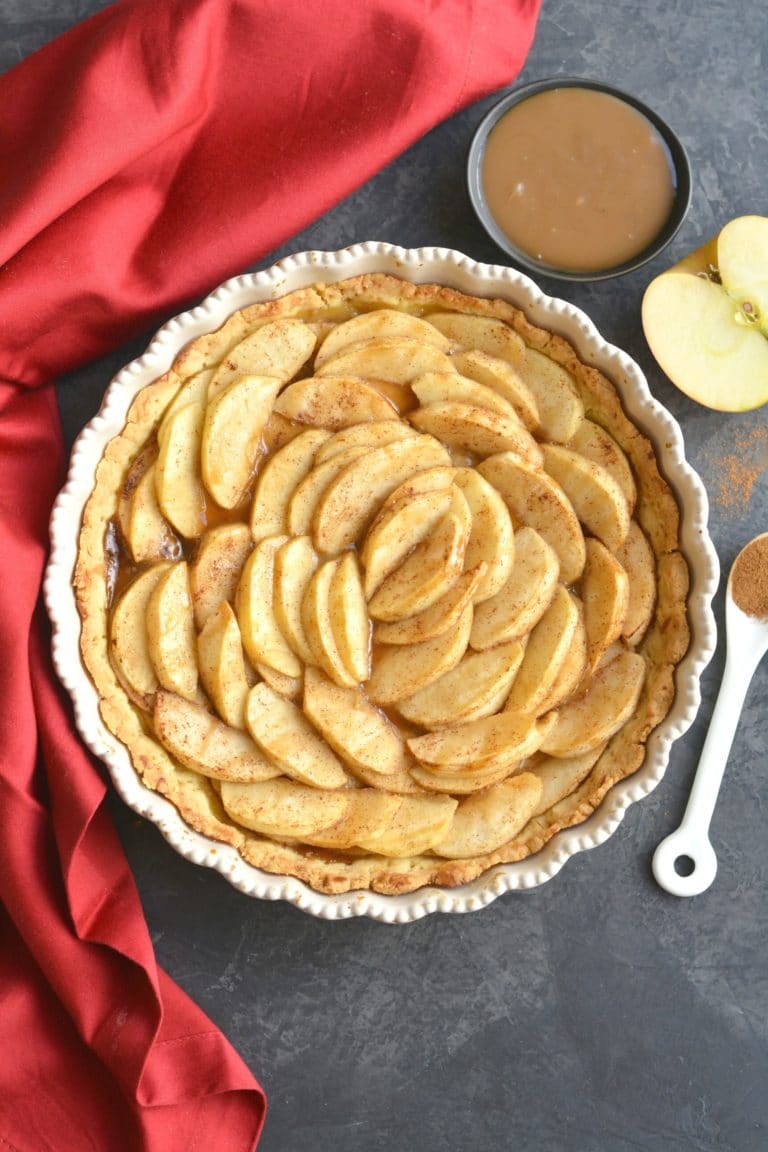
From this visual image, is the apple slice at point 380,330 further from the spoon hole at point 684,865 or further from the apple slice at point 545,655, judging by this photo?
the spoon hole at point 684,865

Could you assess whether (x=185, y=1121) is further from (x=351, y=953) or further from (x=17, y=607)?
(x=17, y=607)

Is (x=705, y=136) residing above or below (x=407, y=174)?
below

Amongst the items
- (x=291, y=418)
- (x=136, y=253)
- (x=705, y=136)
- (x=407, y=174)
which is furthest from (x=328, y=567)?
(x=705, y=136)

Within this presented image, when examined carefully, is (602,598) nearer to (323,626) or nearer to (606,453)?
(606,453)

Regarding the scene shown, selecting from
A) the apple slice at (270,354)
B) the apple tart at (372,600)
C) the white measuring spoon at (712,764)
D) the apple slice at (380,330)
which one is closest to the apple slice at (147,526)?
the apple tart at (372,600)

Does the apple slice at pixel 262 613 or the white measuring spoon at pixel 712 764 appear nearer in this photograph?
the apple slice at pixel 262 613

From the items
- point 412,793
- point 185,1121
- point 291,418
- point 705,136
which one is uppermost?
point 291,418

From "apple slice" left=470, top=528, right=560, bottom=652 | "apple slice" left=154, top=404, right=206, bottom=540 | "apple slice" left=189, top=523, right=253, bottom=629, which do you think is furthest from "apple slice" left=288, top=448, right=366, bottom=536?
"apple slice" left=470, top=528, right=560, bottom=652
